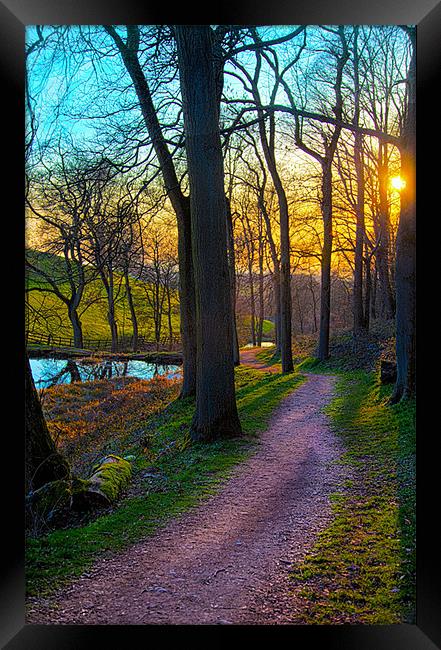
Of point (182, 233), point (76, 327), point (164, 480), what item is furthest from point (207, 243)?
point (164, 480)

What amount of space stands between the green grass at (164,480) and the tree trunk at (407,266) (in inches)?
37.4

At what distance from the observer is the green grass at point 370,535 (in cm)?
210

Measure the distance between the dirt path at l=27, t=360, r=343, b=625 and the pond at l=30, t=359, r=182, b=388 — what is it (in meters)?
1.06

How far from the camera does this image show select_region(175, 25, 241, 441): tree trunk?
322 centimetres

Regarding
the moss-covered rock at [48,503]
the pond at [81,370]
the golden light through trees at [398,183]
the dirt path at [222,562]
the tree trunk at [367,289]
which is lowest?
the dirt path at [222,562]

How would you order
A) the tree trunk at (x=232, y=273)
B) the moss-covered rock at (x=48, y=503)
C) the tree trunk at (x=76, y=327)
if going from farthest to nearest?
1. the tree trunk at (x=232, y=273)
2. the tree trunk at (x=76, y=327)
3. the moss-covered rock at (x=48, y=503)

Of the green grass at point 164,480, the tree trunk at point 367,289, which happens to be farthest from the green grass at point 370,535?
the tree trunk at point 367,289

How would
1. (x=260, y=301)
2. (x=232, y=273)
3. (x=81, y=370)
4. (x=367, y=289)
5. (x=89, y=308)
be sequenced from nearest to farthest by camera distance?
1. (x=81, y=370)
2. (x=89, y=308)
3. (x=367, y=289)
4. (x=260, y=301)
5. (x=232, y=273)

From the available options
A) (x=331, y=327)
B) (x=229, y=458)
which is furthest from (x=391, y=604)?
(x=331, y=327)

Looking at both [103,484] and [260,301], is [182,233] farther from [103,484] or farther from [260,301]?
[103,484]

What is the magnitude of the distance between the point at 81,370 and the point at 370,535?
2.03m

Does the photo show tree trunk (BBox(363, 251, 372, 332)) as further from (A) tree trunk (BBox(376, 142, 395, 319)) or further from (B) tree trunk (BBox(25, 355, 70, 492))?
(B) tree trunk (BBox(25, 355, 70, 492))

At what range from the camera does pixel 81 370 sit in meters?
3.00
